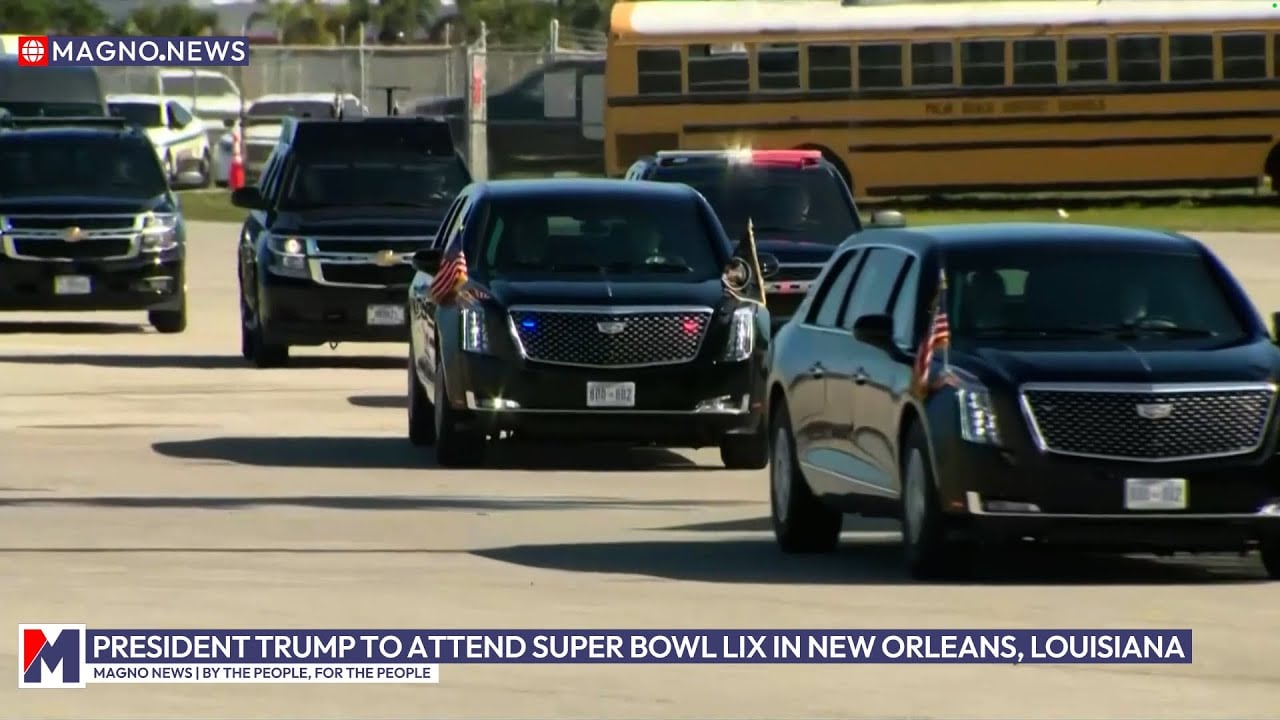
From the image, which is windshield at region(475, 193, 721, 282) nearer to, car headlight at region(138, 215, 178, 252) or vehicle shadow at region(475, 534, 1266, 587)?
vehicle shadow at region(475, 534, 1266, 587)

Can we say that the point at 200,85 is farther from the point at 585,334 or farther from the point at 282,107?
the point at 585,334

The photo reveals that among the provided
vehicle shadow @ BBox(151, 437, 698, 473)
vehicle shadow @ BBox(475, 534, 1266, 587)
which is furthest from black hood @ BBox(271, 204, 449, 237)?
vehicle shadow @ BBox(475, 534, 1266, 587)

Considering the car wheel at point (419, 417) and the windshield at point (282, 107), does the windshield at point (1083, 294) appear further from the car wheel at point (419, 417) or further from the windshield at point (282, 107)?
the windshield at point (282, 107)

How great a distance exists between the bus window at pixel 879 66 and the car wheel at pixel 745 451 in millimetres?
31114

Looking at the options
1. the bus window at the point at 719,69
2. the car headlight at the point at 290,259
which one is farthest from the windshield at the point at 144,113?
the car headlight at the point at 290,259

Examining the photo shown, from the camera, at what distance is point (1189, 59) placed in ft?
166

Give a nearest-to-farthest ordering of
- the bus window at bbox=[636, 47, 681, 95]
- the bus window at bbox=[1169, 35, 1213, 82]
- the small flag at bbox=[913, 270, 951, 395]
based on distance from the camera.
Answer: the small flag at bbox=[913, 270, 951, 395] < the bus window at bbox=[1169, 35, 1213, 82] < the bus window at bbox=[636, 47, 681, 95]

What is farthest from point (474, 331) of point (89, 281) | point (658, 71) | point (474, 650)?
point (658, 71)

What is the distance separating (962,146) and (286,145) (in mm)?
24106

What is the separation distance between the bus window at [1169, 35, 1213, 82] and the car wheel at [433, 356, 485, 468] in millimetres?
32549

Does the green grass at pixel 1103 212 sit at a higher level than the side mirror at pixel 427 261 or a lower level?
lower

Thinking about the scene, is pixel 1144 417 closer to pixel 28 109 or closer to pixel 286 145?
pixel 286 145

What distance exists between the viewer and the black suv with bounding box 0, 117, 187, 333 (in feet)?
99.0

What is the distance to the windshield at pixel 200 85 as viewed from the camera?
7436cm
